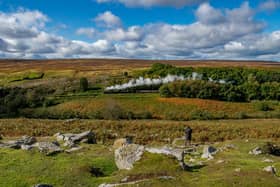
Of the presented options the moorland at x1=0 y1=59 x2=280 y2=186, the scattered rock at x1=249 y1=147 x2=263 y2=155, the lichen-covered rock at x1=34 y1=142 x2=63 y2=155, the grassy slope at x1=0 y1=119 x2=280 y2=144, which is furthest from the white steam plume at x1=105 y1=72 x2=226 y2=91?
the lichen-covered rock at x1=34 y1=142 x2=63 y2=155

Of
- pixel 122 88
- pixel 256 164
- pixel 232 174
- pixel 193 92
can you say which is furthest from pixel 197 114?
pixel 232 174

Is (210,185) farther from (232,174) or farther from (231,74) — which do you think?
(231,74)

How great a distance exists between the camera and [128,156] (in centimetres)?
1847

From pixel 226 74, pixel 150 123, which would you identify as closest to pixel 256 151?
pixel 150 123

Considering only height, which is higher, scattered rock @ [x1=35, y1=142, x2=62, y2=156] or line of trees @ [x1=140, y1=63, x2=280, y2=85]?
scattered rock @ [x1=35, y1=142, x2=62, y2=156]

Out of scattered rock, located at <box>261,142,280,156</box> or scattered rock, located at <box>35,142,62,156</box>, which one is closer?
scattered rock, located at <box>35,142,62,156</box>

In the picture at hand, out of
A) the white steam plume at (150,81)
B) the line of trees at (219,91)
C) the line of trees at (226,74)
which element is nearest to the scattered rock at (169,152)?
the line of trees at (219,91)

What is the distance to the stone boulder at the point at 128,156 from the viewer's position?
18047 mm

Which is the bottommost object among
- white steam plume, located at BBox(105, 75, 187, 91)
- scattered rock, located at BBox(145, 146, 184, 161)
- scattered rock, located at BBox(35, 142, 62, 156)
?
white steam plume, located at BBox(105, 75, 187, 91)

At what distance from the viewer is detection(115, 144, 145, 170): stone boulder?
18047 mm

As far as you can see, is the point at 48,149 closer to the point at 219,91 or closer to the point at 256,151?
the point at 256,151

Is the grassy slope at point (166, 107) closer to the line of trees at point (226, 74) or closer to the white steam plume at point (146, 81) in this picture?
the white steam plume at point (146, 81)

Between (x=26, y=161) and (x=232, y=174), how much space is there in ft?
39.3

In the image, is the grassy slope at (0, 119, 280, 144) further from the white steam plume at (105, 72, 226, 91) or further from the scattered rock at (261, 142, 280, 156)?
the white steam plume at (105, 72, 226, 91)
